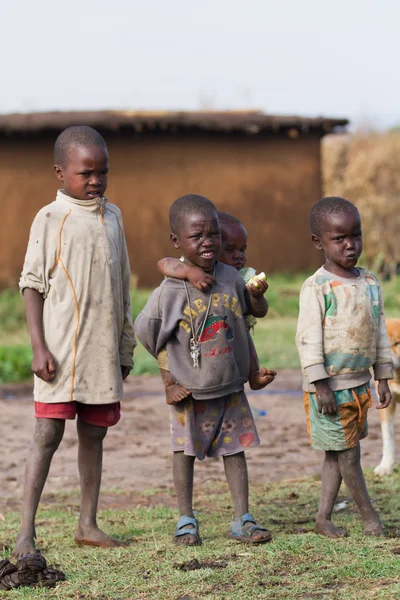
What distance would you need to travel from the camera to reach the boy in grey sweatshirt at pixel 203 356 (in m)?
4.07

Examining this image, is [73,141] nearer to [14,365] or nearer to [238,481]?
[238,481]

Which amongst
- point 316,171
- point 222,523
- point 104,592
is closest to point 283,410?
point 222,523

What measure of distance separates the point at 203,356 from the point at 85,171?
98cm

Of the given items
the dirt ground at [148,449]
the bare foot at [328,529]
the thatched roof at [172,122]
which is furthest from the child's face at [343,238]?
the thatched roof at [172,122]

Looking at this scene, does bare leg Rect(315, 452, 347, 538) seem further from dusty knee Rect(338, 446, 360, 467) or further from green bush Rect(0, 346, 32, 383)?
green bush Rect(0, 346, 32, 383)

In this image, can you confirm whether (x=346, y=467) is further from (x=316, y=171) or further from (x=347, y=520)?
(x=316, y=171)

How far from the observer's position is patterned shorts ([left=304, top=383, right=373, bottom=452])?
13.6 ft

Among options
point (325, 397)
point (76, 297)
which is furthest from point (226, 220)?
point (325, 397)

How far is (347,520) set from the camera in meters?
4.50

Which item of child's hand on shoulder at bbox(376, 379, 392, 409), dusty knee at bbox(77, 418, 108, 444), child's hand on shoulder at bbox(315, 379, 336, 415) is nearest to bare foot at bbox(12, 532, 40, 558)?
dusty knee at bbox(77, 418, 108, 444)

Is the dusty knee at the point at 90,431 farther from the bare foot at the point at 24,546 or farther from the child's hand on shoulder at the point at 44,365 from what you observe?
the bare foot at the point at 24,546

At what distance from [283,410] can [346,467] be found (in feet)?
13.0

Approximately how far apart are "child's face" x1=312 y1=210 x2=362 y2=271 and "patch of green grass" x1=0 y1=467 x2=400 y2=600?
1238 mm

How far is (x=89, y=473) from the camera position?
4.30 m
